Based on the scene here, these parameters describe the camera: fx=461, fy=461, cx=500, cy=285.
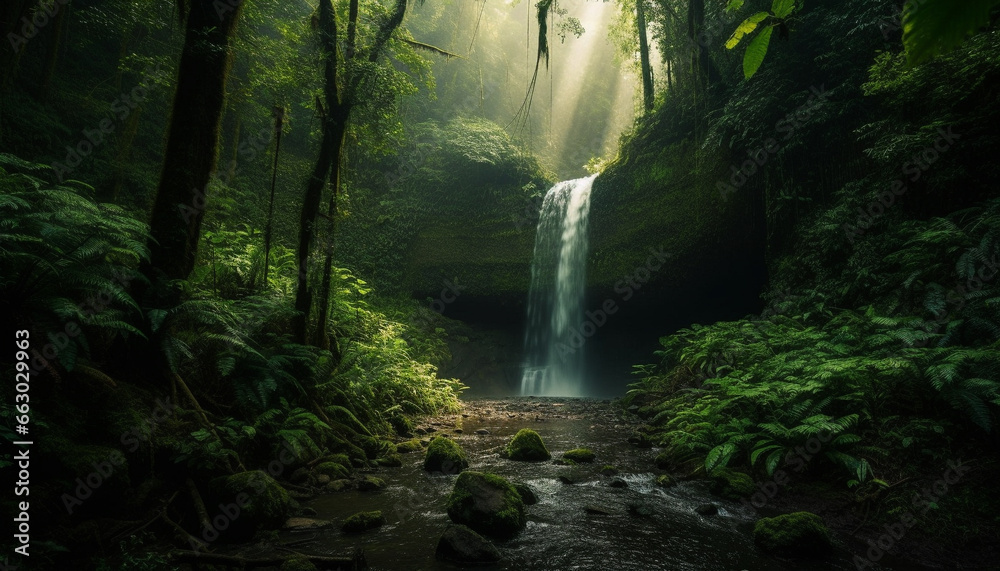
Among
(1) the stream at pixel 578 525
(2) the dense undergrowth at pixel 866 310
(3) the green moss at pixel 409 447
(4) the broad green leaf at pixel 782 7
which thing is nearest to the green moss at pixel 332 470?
(1) the stream at pixel 578 525

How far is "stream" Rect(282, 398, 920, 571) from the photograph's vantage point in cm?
340

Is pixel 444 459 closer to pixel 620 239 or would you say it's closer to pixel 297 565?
pixel 297 565

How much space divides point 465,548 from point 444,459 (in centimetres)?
224

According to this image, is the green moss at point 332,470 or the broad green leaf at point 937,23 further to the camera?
the green moss at point 332,470

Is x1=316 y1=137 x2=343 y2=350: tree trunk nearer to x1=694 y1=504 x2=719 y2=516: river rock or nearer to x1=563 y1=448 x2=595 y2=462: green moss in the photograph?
x1=563 y1=448 x2=595 y2=462: green moss

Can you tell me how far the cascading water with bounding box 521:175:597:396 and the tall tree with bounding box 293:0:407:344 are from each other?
30.8ft

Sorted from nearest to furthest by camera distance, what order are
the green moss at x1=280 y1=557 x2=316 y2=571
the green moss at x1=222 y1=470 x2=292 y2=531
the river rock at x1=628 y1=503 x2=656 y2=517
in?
the green moss at x1=280 y1=557 x2=316 y2=571 → the green moss at x1=222 y1=470 x2=292 y2=531 → the river rock at x1=628 y1=503 x2=656 y2=517

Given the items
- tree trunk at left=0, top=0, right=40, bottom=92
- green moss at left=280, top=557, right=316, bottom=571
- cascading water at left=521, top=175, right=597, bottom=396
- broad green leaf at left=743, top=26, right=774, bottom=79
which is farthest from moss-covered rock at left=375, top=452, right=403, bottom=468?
tree trunk at left=0, top=0, right=40, bottom=92

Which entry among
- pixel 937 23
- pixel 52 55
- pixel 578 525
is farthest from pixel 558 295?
pixel 937 23

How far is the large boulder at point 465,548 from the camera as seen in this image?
334 centimetres

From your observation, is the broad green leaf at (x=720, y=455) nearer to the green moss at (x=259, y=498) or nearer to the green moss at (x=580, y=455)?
the green moss at (x=580, y=455)

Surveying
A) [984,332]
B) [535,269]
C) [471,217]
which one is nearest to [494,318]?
[535,269]

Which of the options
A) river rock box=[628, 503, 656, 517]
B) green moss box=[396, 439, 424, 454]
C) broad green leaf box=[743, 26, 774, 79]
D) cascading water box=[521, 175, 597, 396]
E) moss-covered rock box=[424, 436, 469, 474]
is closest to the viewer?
broad green leaf box=[743, 26, 774, 79]

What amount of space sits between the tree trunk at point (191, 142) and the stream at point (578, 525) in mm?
2891
